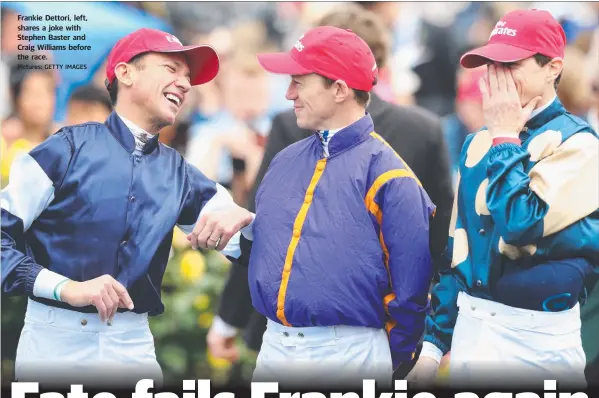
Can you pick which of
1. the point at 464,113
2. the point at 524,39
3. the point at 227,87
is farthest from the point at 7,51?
the point at 524,39

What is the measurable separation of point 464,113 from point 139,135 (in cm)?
254

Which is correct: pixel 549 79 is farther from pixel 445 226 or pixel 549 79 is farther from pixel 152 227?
pixel 152 227

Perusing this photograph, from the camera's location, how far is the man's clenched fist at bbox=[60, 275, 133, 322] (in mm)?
4312

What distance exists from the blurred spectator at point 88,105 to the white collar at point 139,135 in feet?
3.36

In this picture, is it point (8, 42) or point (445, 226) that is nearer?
point (445, 226)

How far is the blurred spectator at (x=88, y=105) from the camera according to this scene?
568 cm

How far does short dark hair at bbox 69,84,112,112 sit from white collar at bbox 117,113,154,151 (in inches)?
41.6

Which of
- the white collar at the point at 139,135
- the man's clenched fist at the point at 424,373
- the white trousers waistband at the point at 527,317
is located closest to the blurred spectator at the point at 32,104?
the white collar at the point at 139,135

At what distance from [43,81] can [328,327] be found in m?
2.85

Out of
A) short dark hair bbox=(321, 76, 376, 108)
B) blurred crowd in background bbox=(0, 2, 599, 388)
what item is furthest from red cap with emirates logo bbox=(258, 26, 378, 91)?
blurred crowd in background bbox=(0, 2, 599, 388)

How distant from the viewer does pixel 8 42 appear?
577 centimetres

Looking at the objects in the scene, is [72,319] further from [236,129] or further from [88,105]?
[236,129]

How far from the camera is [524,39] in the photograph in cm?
430

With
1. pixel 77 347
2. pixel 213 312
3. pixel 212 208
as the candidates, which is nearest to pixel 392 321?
pixel 212 208
